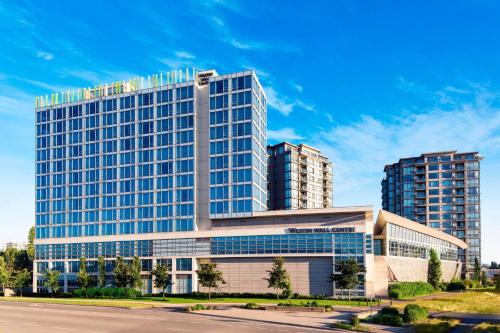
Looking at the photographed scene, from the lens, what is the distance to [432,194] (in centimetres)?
18400

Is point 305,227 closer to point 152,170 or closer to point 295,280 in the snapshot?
point 295,280

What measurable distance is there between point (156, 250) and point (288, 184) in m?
58.9

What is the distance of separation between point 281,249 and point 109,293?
1299 inches

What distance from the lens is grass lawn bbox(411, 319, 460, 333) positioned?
42.7 m

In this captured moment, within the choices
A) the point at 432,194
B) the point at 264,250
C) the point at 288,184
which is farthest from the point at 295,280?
the point at 432,194

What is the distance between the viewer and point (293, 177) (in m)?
153

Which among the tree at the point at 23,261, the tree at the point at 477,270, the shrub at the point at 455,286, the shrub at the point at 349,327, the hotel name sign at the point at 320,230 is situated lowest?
the tree at the point at 477,270

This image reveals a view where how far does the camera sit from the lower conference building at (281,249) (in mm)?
87750

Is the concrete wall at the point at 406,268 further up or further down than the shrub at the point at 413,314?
further down

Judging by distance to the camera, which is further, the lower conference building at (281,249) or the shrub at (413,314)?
the lower conference building at (281,249)

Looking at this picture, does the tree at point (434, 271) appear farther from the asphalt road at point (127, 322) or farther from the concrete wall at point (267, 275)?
the asphalt road at point (127, 322)

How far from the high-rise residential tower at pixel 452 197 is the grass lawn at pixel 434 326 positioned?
144m

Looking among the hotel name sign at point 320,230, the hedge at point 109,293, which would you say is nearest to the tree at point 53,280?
the hedge at point 109,293

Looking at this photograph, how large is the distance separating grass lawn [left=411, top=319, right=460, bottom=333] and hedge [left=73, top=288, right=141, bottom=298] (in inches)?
2384
